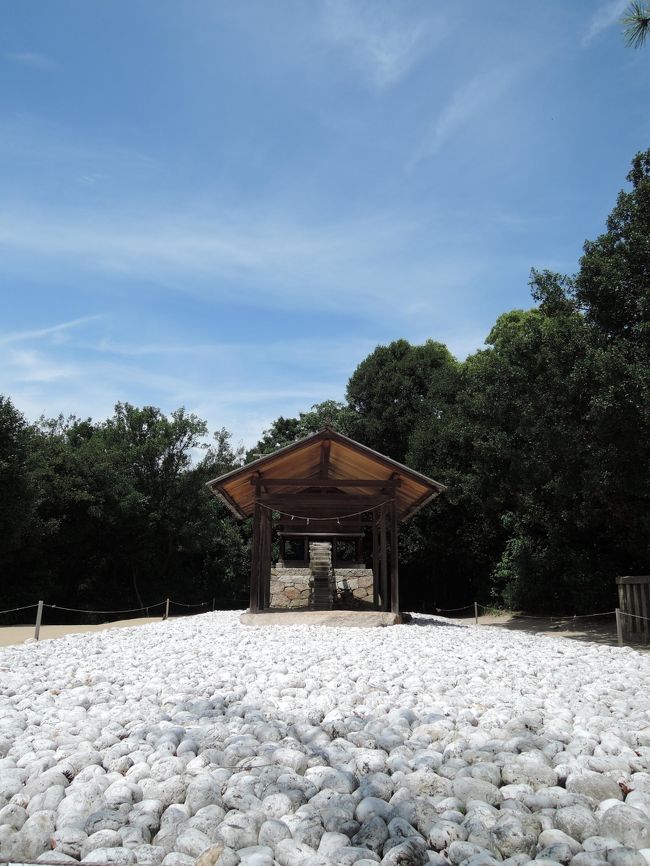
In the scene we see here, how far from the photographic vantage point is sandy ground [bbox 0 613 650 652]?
12.5 metres

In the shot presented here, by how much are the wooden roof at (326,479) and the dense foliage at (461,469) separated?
3083 millimetres

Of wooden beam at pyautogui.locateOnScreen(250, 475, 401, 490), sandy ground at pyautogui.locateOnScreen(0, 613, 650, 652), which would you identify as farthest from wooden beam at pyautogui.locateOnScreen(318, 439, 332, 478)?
sandy ground at pyautogui.locateOnScreen(0, 613, 650, 652)

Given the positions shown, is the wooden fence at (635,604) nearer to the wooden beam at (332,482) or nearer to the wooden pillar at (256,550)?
the wooden beam at (332,482)

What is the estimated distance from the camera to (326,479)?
46.9 ft

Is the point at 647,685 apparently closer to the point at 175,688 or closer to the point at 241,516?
the point at 175,688

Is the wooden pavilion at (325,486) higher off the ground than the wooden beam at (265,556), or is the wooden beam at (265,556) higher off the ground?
the wooden pavilion at (325,486)

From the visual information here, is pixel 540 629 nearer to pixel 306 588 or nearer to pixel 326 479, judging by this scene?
pixel 306 588

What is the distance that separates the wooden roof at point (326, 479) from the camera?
1370 cm

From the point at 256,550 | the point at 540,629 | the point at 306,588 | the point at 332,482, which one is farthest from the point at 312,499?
the point at 540,629

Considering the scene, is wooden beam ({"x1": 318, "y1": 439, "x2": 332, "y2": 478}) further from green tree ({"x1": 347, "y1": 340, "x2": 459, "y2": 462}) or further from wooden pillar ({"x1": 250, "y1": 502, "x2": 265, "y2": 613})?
green tree ({"x1": 347, "y1": 340, "x2": 459, "y2": 462})

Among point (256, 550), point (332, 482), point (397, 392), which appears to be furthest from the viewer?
point (397, 392)

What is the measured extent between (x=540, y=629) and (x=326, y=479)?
7.30 m

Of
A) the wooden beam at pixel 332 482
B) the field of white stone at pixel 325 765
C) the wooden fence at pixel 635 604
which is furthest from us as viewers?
the wooden beam at pixel 332 482

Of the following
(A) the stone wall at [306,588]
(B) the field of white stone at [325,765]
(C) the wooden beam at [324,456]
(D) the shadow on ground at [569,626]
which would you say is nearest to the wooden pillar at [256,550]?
(C) the wooden beam at [324,456]
